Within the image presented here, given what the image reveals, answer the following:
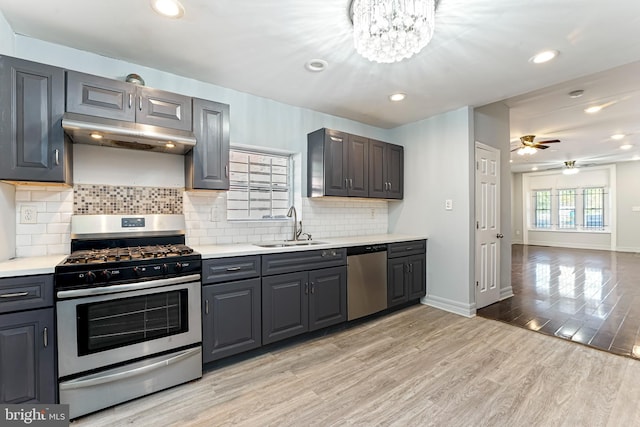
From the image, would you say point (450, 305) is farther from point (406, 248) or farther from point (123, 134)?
point (123, 134)

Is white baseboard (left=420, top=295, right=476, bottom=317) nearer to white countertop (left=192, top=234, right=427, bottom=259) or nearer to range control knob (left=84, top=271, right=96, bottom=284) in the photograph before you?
Answer: white countertop (left=192, top=234, right=427, bottom=259)

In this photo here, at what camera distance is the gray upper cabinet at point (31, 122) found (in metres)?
1.80

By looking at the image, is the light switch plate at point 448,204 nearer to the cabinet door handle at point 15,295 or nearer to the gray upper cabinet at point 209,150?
the gray upper cabinet at point 209,150

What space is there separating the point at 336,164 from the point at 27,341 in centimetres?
291

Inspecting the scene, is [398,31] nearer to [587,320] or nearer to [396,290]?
[396,290]

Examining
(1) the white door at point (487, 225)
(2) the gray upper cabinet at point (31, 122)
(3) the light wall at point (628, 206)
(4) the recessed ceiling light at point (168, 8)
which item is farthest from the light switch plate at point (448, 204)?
(3) the light wall at point (628, 206)

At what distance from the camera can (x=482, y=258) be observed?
367cm

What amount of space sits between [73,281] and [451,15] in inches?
112

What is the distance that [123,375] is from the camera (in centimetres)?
187

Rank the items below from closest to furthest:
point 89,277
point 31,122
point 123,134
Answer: point 89,277 < point 31,122 < point 123,134

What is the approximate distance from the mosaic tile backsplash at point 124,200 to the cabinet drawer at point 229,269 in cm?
77

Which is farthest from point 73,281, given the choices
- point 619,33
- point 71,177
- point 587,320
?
point 587,320

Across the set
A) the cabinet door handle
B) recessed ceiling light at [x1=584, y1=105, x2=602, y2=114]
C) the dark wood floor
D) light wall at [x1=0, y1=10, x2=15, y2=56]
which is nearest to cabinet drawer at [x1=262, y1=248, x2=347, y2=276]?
the cabinet door handle

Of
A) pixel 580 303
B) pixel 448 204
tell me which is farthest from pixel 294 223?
pixel 580 303
